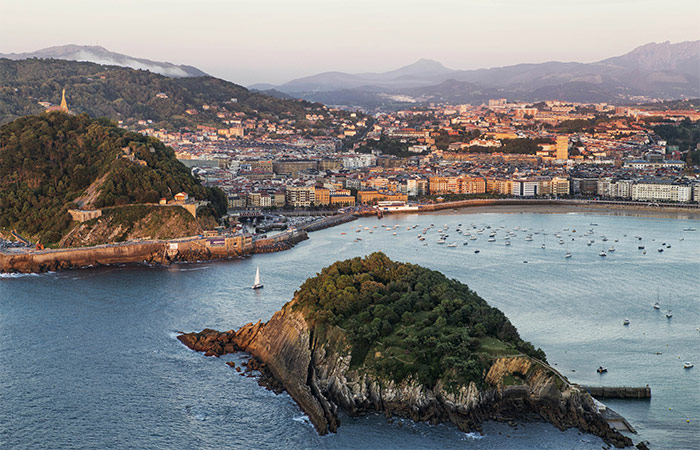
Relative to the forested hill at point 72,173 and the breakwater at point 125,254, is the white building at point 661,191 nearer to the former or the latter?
the forested hill at point 72,173

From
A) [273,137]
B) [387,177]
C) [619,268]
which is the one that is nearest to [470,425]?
[619,268]

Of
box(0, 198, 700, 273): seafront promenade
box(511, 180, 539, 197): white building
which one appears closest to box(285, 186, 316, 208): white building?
box(0, 198, 700, 273): seafront promenade

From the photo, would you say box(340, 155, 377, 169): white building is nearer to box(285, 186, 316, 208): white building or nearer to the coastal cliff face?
box(285, 186, 316, 208): white building

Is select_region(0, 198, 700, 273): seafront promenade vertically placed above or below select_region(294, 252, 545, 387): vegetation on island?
below

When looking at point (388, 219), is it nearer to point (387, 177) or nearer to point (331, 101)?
point (387, 177)

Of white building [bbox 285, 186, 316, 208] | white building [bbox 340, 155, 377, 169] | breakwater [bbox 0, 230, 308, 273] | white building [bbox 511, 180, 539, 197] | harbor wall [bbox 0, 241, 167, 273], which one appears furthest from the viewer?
white building [bbox 340, 155, 377, 169]

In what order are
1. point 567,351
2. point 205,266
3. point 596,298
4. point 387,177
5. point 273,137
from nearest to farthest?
1. point 567,351
2. point 596,298
3. point 205,266
4. point 387,177
5. point 273,137

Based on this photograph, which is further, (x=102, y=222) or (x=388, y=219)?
(x=388, y=219)

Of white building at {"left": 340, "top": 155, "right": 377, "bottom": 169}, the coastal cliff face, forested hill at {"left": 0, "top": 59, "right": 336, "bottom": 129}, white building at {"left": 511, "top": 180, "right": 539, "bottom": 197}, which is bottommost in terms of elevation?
white building at {"left": 511, "top": 180, "right": 539, "bottom": 197}
